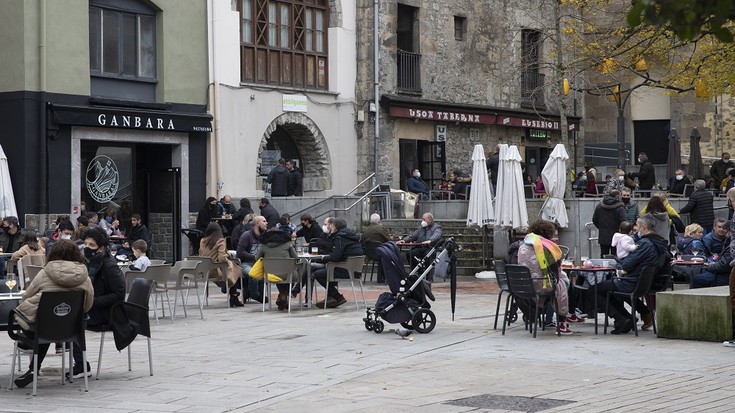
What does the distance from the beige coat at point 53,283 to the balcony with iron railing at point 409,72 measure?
2218cm

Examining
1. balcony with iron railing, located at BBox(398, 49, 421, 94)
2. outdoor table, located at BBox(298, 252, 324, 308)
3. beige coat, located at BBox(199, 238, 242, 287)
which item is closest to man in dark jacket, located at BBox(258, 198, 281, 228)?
beige coat, located at BBox(199, 238, 242, 287)

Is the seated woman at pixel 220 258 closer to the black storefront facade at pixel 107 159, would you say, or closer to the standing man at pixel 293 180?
the black storefront facade at pixel 107 159

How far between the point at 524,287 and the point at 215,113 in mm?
15169

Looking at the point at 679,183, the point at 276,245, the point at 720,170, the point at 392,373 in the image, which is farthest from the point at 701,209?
the point at 392,373

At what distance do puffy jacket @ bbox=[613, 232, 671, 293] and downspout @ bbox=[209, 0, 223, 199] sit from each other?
50.1 feet

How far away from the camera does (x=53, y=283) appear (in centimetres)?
1034

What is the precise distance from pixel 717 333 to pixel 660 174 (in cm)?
2815

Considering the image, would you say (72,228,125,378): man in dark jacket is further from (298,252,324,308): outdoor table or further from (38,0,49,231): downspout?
(38,0,49,231): downspout

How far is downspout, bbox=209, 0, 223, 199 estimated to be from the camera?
27.7 m

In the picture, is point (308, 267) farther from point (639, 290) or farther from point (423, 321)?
point (639, 290)

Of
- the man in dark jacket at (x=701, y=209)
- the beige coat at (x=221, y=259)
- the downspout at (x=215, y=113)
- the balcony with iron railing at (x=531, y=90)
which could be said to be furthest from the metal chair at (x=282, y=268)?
the balcony with iron railing at (x=531, y=90)

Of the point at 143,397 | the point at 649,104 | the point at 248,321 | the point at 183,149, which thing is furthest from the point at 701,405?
the point at 649,104

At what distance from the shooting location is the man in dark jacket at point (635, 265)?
13844mm

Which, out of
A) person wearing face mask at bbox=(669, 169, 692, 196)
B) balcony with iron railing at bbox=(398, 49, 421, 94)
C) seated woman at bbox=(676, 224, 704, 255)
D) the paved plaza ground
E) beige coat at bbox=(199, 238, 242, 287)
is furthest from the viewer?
balcony with iron railing at bbox=(398, 49, 421, 94)
